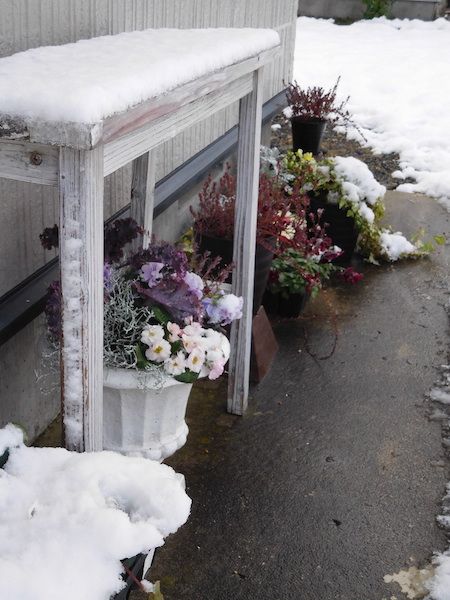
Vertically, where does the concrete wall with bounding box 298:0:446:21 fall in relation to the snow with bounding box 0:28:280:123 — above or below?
below

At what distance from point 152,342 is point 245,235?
1.03 metres

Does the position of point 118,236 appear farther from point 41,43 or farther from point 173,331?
point 41,43

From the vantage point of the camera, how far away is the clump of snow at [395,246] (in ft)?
19.4

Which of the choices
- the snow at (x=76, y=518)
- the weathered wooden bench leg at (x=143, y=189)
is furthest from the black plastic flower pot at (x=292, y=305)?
the snow at (x=76, y=518)

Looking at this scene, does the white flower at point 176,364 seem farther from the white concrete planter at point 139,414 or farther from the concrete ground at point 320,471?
the concrete ground at point 320,471

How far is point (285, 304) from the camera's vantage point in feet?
16.3

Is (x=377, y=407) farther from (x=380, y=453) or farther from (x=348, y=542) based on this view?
(x=348, y=542)

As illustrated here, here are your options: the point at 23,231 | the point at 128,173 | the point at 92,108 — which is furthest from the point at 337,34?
the point at 92,108

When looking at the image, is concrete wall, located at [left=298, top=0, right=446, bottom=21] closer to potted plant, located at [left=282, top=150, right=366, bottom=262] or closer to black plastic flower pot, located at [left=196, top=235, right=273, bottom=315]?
potted plant, located at [left=282, top=150, right=366, bottom=262]

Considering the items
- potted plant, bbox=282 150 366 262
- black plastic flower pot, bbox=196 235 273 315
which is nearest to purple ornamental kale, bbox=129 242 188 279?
black plastic flower pot, bbox=196 235 273 315

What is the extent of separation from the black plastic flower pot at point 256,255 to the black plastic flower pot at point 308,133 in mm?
3446

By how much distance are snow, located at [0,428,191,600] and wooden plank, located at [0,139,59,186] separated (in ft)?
2.15

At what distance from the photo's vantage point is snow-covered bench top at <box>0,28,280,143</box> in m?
1.74

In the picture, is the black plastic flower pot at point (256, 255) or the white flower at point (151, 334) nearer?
the white flower at point (151, 334)
